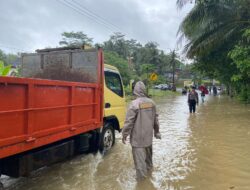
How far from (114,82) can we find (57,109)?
9.31 feet

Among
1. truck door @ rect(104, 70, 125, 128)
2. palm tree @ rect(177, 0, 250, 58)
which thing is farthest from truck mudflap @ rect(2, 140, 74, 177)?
palm tree @ rect(177, 0, 250, 58)

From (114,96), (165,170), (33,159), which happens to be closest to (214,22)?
(114,96)

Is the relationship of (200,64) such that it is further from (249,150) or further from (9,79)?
(9,79)

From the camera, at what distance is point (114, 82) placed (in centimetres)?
→ 754

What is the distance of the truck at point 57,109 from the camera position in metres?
3.90

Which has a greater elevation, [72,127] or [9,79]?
[9,79]

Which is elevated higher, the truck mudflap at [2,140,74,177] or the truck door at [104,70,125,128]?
the truck door at [104,70,125,128]

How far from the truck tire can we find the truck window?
0.90 m

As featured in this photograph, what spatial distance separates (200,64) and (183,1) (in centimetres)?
582

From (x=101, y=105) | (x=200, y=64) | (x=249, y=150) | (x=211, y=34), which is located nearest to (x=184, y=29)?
(x=211, y=34)

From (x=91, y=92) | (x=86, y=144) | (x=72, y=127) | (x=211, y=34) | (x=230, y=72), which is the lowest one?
(x=86, y=144)

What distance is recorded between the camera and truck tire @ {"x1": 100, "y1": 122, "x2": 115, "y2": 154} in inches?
281

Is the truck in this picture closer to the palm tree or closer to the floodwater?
the floodwater

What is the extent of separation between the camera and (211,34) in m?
17.1
